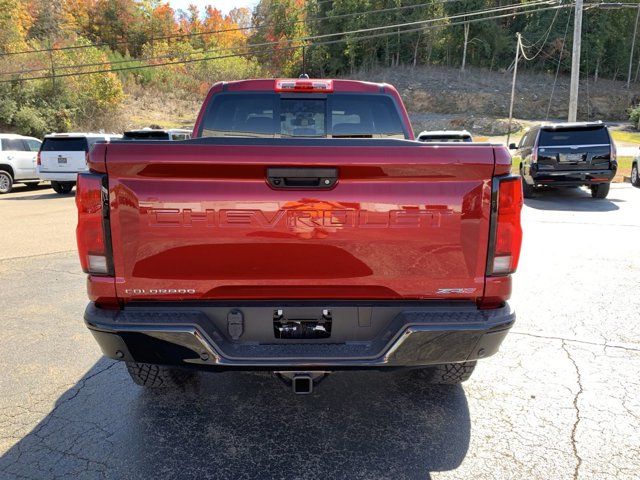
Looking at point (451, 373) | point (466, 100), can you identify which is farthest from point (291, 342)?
point (466, 100)

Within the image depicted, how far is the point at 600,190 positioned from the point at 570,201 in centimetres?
88

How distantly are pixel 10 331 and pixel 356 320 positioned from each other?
372 centimetres

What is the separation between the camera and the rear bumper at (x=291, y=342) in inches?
92.4

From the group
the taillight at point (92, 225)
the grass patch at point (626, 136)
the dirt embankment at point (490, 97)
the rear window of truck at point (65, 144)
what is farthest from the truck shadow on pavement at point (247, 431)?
the dirt embankment at point (490, 97)

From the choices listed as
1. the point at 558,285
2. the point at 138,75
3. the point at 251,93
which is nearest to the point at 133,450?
the point at 251,93

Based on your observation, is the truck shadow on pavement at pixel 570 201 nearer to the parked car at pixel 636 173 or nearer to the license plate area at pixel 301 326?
the parked car at pixel 636 173

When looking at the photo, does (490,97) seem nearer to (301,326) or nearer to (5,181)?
(5,181)

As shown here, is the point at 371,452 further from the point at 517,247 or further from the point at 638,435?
the point at 638,435

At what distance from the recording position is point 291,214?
2.32m

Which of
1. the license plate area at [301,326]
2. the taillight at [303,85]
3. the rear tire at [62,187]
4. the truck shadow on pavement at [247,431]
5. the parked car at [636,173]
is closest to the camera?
the license plate area at [301,326]

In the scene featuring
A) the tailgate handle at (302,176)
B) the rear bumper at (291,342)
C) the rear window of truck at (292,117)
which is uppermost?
the rear window of truck at (292,117)

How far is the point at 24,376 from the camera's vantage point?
12.0ft

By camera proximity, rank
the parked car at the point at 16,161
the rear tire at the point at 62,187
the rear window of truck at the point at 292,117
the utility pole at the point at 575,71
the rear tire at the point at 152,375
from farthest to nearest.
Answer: the utility pole at the point at 575,71
the rear tire at the point at 62,187
the parked car at the point at 16,161
the rear window of truck at the point at 292,117
the rear tire at the point at 152,375

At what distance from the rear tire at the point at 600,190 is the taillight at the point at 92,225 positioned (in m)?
13.4
